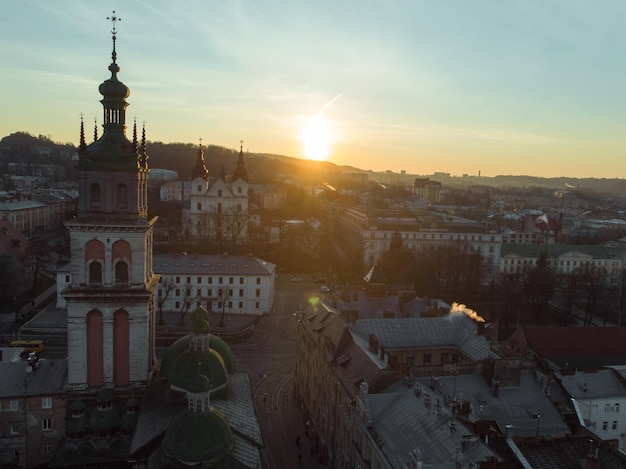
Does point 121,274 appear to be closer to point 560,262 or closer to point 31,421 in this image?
point 31,421

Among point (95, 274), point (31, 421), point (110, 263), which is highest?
point (110, 263)

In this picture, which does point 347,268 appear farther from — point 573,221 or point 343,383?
point 573,221

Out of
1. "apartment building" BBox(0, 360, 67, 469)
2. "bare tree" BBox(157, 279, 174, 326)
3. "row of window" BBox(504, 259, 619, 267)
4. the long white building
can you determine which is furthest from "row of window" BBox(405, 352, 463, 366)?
"row of window" BBox(504, 259, 619, 267)

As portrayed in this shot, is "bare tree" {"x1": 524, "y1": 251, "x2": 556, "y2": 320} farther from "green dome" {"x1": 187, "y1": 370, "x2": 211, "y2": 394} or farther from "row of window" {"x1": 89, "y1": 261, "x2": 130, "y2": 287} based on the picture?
"green dome" {"x1": 187, "y1": 370, "x2": 211, "y2": 394}

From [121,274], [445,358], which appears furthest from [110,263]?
[445,358]

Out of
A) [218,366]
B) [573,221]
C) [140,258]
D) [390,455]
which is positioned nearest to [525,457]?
[390,455]

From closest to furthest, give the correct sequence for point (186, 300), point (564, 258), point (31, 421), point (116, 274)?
1. point (116, 274)
2. point (31, 421)
3. point (186, 300)
4. point (564, 258)

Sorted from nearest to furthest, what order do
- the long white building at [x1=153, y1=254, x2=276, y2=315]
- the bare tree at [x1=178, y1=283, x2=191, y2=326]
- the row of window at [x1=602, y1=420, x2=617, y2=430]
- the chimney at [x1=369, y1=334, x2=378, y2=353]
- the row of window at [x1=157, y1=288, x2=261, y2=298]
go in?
the chimney at [x1=369, y1=334, x2=378, y2=353] < the row of window at [x1=602, y1=420, x2=617, y2=430] < the bare tree at [x1=178, y1=283, x2=191, y2=326] < the row of window at [x1=157, y1=288, x2=261, y2=298] < the long white building at [x1=153, y1=254, x2=276, y2=315]

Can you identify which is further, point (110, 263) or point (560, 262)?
point (560, 262)
